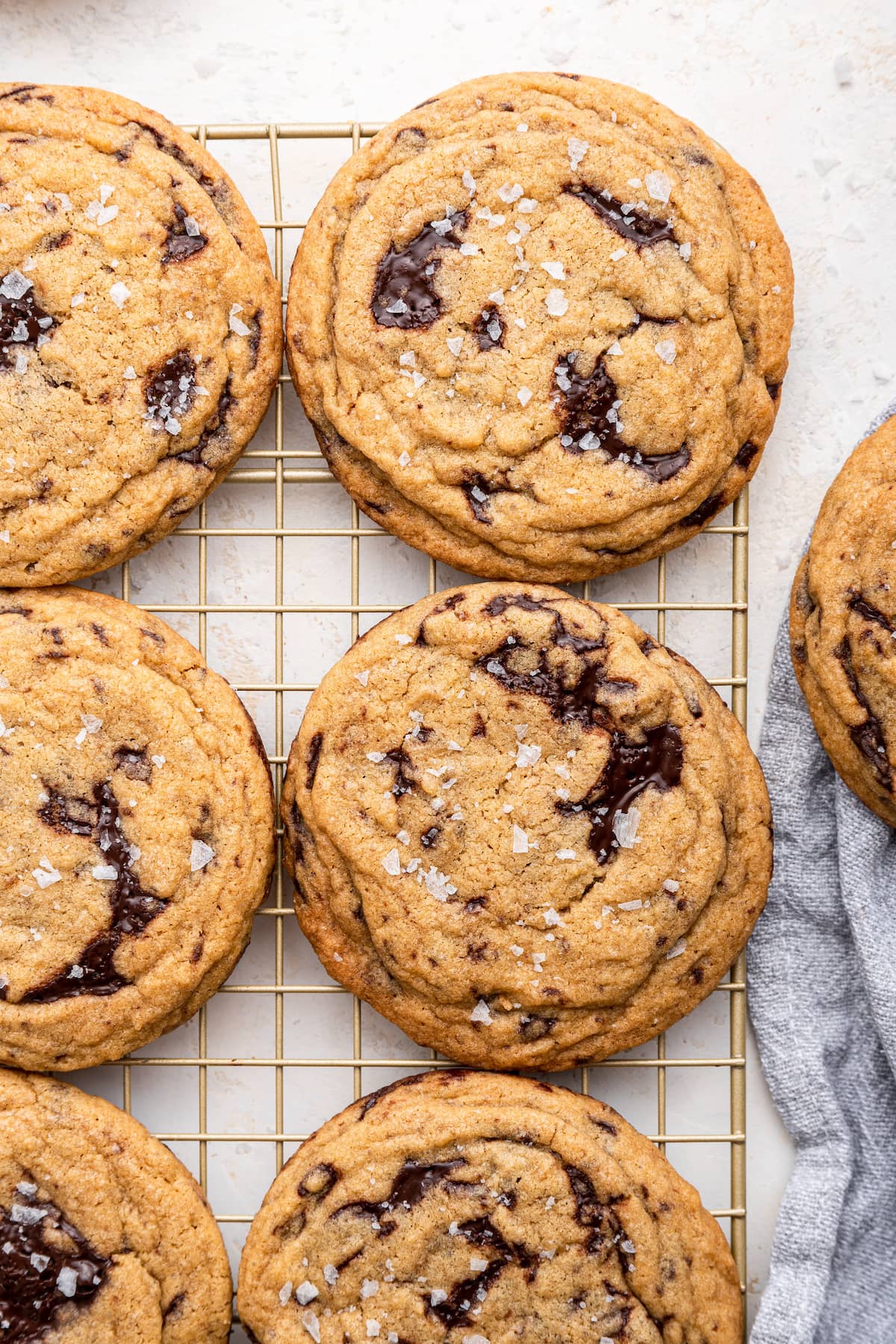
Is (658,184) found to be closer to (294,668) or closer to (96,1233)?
(294,668)

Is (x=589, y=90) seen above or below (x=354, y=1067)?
above

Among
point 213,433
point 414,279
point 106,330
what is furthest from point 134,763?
point 414,279

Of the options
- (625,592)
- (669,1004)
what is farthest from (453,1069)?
(625,592)

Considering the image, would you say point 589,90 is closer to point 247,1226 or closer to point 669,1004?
point 669,1004

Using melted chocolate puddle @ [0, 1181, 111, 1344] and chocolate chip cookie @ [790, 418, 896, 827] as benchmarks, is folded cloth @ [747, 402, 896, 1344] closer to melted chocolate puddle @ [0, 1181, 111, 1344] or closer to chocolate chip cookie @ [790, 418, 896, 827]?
chocolate chip cookie @ [790, 418, 896, 827]

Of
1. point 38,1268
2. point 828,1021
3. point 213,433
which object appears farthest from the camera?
point 828,1021

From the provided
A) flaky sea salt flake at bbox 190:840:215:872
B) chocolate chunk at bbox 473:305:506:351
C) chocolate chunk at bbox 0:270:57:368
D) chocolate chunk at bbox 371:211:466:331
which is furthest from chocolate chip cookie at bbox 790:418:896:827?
chocolate chunk at bbox 0:270:57:368
